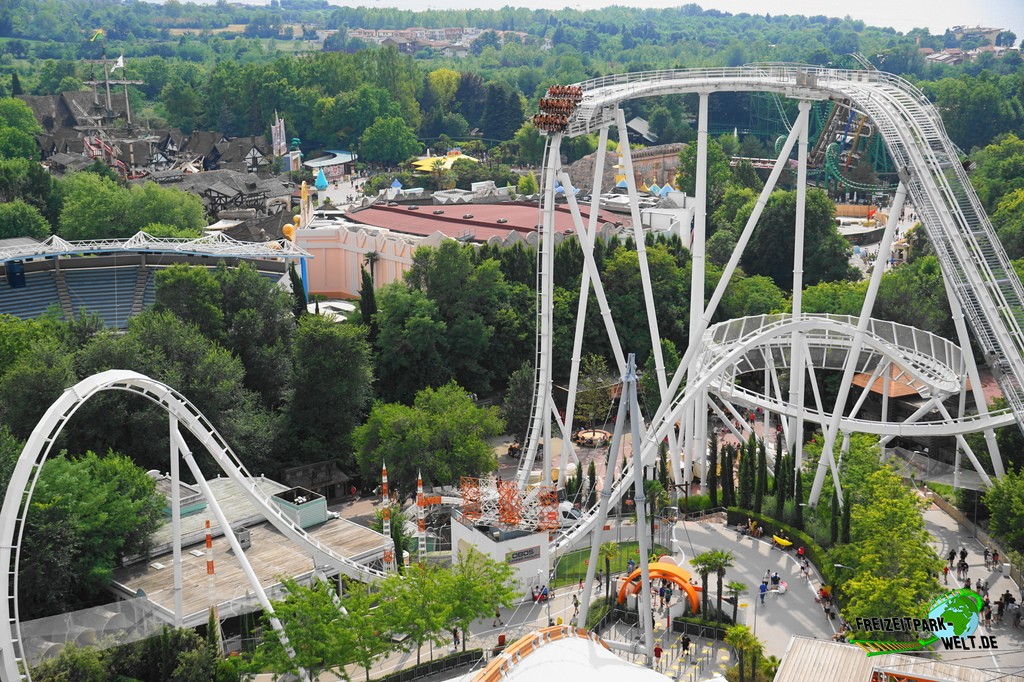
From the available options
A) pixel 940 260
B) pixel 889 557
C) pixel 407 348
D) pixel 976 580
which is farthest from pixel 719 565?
pixel 407 348

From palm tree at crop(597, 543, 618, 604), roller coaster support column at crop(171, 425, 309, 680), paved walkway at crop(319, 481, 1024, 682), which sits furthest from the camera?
palm tree at crop(597, 543, 618, 604)

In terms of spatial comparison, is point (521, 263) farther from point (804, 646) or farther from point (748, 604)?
point (804, 646)

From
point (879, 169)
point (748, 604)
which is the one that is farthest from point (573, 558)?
point (879, 169)

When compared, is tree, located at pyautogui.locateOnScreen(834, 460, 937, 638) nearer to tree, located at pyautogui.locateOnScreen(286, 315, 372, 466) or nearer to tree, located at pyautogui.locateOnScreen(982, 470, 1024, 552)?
tree, located at pyautogui.locateOnScreen(982, 470, 1024, 552)

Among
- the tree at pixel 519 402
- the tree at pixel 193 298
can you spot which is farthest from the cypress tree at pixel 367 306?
the tree at pixel 519 402

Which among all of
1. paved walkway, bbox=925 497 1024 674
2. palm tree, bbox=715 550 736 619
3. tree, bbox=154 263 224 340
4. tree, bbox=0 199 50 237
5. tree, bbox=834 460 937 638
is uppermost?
tree, bbox=154 263 224 340

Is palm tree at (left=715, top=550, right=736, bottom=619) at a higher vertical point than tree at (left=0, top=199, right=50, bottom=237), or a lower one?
lower

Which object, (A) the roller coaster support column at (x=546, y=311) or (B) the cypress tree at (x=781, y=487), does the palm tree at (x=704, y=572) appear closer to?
(B) the cypress tree at (x=781, y=487)

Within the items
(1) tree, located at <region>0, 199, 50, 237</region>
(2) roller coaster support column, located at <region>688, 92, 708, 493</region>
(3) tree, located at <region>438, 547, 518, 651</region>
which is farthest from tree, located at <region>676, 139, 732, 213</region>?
(3) tree, located at <region>438, 547, 518, 651</region>
